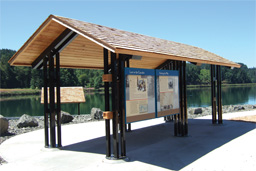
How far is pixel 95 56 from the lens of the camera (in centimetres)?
1012

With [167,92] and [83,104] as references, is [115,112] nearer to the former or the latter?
[167,92]

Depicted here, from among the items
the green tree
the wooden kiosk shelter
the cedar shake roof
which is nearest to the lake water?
the cedar shake roof

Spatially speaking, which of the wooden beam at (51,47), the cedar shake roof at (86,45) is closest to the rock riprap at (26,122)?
the cedar shake roof at (86,45)

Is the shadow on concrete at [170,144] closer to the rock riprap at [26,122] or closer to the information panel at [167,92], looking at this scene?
the information panel at [167,92]

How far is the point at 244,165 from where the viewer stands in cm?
633

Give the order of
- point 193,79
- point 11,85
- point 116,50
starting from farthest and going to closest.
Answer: point 193,79, point 11,85, point 116,50

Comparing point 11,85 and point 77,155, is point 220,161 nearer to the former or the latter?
point 77,155

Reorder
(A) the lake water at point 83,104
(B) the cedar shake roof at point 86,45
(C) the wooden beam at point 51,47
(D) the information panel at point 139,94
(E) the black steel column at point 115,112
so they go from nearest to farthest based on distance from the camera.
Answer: (B) the cedar shake roof at point 86,45 < (E) the black steel column at point 115,112 < (D) the information panel at point 139,94 < (C) the wooden beam at point 51,47 < (A) the lake water at point 83,104

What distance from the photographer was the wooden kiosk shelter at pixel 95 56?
6895 millimetres

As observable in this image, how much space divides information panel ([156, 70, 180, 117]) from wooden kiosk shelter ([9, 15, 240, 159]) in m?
0.33

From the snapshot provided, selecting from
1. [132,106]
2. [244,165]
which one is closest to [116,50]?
[132,106]

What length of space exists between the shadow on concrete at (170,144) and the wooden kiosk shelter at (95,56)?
52 centimetres

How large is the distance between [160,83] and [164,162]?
112 inches

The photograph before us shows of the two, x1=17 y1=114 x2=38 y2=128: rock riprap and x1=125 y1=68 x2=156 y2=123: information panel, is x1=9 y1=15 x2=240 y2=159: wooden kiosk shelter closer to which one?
x1=125 y1=68 x2=156 y2=123: information panel
